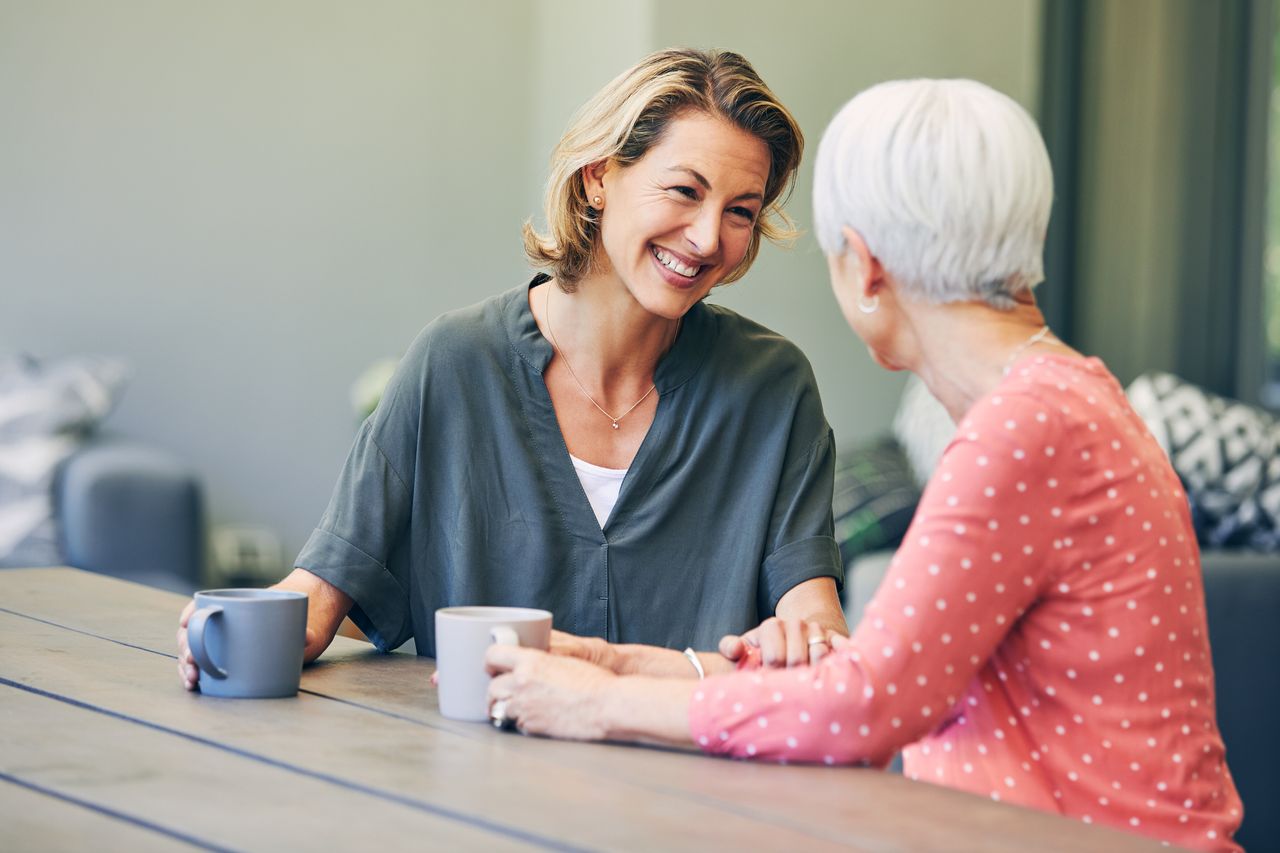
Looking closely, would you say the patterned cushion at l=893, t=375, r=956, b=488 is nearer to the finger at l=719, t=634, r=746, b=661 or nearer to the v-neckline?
the v-neckline

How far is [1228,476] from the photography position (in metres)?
2.74

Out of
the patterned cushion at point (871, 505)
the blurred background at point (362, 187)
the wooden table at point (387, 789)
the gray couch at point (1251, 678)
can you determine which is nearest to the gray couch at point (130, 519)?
the blurred background at point (362, 187)

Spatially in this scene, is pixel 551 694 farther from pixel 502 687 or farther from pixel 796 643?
pixel 796 643

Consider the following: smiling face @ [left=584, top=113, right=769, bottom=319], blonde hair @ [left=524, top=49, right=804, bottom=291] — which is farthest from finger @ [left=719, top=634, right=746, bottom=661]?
blonde hair @ [left=524, top=49, right=804, bottom=291]

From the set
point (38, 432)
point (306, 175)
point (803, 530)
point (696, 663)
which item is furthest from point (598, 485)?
point (306, 175)

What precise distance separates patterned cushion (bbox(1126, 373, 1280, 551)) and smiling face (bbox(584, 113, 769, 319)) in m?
1.44

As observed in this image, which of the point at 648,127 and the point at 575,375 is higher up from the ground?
the point at 648,127

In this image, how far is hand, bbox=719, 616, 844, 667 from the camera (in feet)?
4.21

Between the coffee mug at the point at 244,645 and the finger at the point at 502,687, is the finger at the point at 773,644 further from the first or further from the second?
the coffee mug at the point at 244,645

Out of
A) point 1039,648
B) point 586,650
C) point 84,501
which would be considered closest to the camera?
point 1039,648

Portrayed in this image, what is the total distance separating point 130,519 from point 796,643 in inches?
91.8

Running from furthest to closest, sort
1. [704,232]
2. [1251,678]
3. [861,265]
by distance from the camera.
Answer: [1251,678] < [704,232] < [861,265]

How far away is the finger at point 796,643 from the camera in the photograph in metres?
1.28

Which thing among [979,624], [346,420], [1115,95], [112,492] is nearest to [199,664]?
[979,624]
